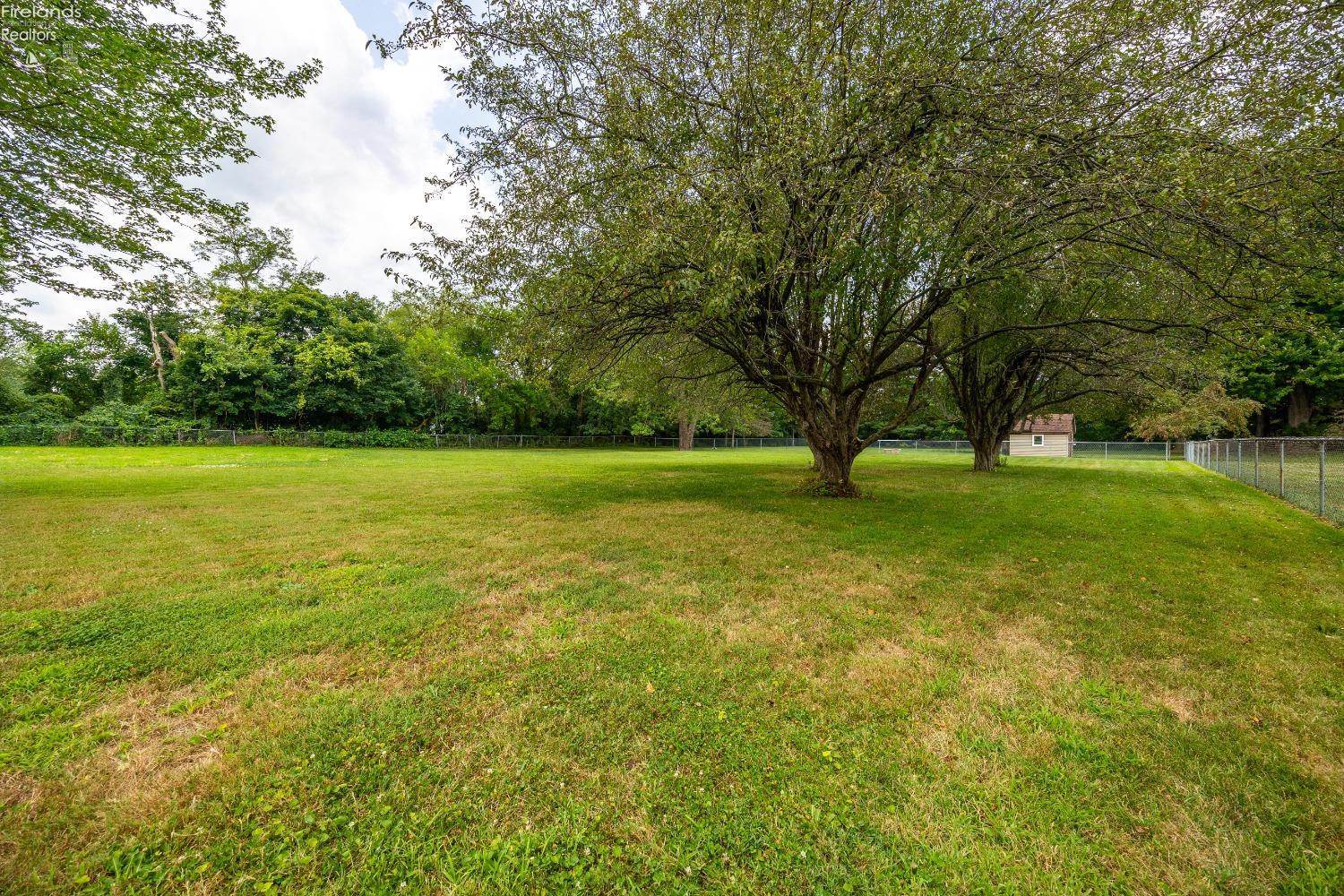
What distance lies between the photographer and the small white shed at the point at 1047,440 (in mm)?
38375

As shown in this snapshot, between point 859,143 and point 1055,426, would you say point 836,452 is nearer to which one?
point 859,143

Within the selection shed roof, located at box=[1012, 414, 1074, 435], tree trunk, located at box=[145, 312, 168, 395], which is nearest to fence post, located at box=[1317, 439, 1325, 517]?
shed roof, located at box=[1012, 414, 1074, 435]

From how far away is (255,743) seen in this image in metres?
2.38

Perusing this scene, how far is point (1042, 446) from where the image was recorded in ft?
129

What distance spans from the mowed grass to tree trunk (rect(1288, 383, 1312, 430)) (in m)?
41.5

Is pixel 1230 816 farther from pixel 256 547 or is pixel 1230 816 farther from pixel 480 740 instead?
pixel 256 547

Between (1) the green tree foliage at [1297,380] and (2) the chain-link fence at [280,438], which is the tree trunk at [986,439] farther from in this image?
(2) the chain-link fence at [280,438]

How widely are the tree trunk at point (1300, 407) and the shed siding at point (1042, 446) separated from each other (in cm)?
1136

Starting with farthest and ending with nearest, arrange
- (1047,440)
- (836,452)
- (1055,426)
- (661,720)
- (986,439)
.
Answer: (1047,440)
(1055,426)
(986,439)
(836,452)
(661,720)

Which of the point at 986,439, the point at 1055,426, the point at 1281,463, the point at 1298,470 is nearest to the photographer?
the point at 1281,463

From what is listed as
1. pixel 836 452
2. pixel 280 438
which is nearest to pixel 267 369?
pixel 280 438

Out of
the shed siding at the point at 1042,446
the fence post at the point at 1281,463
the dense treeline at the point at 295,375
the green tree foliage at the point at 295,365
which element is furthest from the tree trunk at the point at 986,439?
the green tree foliage at the point at 295,365

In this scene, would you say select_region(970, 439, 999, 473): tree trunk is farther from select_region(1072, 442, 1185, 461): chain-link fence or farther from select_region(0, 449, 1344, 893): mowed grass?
select_region(1072, 442, 1185, 461): chain-link fence

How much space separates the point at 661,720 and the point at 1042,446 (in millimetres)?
47699
